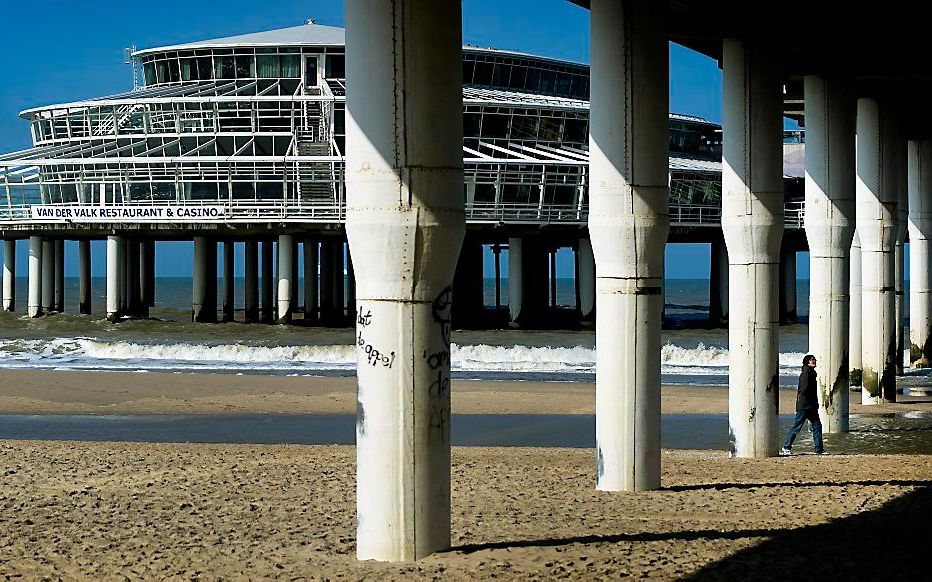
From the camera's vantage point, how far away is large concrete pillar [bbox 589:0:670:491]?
11.2 m

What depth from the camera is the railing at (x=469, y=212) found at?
4716 cm

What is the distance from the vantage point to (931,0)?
1453 centimetres

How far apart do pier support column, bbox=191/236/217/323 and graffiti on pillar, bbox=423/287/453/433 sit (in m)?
45.0

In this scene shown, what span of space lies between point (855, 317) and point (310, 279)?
3439 centimetres

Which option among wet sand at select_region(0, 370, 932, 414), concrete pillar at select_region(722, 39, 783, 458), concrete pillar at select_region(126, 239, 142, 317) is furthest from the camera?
concrete pillar at select_region(126, 239, 142, 317)

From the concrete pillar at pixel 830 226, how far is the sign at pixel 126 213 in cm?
3272

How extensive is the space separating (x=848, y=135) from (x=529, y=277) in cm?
3581

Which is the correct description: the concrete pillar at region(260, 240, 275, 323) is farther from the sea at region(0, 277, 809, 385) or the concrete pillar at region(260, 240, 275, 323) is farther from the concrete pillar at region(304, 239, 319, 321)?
the sea at region(0, 277, 809, 385)

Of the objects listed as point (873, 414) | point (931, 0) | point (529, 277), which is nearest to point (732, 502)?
point (931, 0)

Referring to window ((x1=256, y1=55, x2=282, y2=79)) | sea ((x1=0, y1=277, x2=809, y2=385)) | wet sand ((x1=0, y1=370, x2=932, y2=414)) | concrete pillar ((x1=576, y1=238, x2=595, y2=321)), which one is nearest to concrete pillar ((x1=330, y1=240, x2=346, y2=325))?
sea ((x1=0, y1=277, x2=809, y2=385))

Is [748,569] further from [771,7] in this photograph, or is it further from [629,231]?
[771,7]

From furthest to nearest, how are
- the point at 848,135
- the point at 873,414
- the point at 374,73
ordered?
1. the point at 873,414
2. the point at 848,135
3. the point at 374,73

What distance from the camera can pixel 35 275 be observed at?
55688 millimetres

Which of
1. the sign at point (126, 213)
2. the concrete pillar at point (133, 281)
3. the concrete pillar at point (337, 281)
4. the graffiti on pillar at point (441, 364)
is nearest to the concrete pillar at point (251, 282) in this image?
the concrete pillar at point (337, 281)
